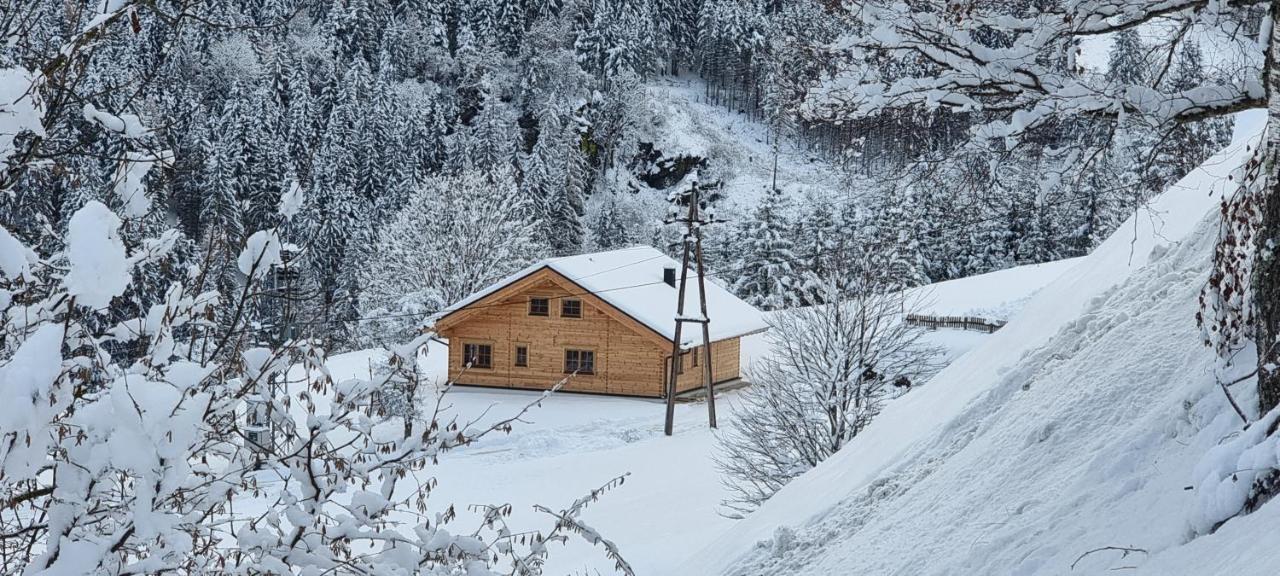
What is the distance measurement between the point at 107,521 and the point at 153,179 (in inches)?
53.1

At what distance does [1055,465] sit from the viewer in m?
6.08

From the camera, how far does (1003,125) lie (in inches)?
225

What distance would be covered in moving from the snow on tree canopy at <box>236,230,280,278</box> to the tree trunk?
4.34m

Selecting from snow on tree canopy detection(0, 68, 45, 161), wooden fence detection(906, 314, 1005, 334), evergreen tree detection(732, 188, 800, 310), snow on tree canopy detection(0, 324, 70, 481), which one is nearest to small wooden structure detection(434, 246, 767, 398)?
wooden fence detection(906, 314, 1005, 334)

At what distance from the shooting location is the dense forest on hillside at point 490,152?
14.7ft

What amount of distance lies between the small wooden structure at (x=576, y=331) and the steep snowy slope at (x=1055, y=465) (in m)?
26.4

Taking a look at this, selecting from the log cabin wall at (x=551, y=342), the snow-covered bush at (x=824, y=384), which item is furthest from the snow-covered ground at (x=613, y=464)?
the snow-covered bush at (x=824, y=384)

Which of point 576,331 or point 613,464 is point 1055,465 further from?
point 576,331

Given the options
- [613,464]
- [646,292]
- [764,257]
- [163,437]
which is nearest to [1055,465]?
[163,437]

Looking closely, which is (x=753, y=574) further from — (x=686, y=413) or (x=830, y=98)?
(x=686, y=413)

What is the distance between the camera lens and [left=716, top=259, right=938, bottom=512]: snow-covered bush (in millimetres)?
20125

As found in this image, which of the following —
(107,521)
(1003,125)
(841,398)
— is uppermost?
(1003,125)

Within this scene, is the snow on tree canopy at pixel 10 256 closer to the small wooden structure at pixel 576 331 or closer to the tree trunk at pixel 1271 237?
the tree trunk at pixel 1271 237

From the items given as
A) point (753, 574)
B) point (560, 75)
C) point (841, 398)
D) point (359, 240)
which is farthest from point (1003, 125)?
point (560, 75)
